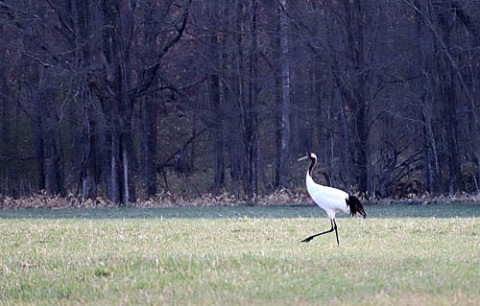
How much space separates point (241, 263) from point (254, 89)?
72.4ft

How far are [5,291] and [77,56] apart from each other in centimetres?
2123

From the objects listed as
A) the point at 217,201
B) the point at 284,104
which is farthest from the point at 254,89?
the point at 217,201

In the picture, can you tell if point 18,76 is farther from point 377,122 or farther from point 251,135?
point 377,122

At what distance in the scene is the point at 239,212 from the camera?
2520 cm

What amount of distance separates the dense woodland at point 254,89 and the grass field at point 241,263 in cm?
1191

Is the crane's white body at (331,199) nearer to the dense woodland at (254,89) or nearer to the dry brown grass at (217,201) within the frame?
the dry brown grass at (217,201)

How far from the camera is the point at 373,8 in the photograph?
30391 millimetres

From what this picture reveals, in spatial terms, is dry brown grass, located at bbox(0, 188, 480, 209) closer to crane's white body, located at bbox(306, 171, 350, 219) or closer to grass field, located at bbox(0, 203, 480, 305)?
grass field, located at bbox(0, 203, 480, 305)

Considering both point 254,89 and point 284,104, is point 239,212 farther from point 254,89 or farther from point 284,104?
point 254,89

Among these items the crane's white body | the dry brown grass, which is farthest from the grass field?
the dry brown grass

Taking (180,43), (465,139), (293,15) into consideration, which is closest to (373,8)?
(293,15)

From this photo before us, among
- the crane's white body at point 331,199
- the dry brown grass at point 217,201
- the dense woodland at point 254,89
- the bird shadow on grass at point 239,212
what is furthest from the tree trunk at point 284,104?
the crane's white body at point 331,199

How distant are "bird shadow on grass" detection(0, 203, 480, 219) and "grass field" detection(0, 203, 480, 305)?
3551 mm

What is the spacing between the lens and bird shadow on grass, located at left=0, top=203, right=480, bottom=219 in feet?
76.1
